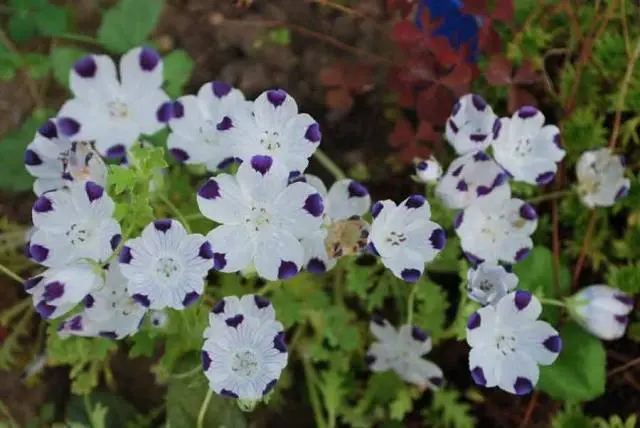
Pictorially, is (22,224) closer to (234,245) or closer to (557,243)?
(234,245)

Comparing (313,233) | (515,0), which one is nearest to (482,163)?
(313,233)

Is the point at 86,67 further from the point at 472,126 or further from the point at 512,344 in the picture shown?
the point at 512,344

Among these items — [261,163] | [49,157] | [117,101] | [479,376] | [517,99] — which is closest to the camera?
[261,163]

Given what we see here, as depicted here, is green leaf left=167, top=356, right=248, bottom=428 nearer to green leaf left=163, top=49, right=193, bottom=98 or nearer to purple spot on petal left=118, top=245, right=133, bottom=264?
purple spot on petal left=118, top=245, right=133, bottom=264

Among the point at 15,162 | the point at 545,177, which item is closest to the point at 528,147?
the point at 545,177

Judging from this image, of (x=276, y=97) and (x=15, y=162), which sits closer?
(x=276, y=97)

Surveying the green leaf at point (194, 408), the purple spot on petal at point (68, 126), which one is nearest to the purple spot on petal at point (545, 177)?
the green leaf at point (194, 408)

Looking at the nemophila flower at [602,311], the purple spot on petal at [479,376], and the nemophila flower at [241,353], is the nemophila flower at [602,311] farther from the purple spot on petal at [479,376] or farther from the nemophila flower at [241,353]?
the nemophila flower at [241,353]

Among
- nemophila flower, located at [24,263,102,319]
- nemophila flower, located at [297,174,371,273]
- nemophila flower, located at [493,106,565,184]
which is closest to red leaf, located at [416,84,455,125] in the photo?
nemophila flower, located at [493,106,565,184]
